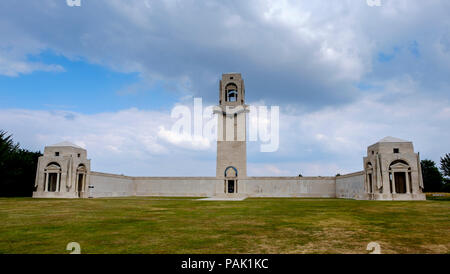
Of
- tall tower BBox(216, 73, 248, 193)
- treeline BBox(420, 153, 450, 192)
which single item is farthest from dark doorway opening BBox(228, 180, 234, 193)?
treeline BBox(420, 153, 450, 192)

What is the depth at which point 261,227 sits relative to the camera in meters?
12.4

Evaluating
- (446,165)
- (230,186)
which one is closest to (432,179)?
(446,165)

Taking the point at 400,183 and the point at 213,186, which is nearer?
the point at 400,183

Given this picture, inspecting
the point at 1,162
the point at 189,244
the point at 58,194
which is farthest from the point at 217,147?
the point at 189,244

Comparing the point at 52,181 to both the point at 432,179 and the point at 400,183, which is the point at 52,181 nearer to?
the point at 400,183

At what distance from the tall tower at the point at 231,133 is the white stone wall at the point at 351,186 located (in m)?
17.3

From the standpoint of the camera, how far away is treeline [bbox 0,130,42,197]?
4253 cm

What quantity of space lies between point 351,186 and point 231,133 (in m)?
23.2

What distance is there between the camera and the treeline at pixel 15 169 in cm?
4253

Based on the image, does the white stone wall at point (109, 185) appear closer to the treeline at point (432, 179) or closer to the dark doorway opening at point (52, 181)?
the dark doorway opening at point (52, 181)

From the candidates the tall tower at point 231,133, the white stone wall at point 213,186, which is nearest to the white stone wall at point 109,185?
the white stone wall at point 213,186

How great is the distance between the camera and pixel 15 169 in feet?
144
